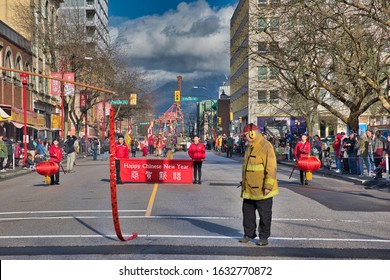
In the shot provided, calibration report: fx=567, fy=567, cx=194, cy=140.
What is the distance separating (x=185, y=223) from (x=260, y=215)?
268 cm

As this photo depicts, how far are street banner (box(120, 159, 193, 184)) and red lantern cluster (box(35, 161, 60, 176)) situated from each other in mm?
2364

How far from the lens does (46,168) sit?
61.3ft

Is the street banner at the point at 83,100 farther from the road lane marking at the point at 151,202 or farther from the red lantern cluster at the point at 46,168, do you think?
the road lane marking at the point at 151,202

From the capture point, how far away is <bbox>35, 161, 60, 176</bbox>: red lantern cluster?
1860 cm

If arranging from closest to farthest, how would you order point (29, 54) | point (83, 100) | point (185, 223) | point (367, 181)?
point (185, 223), point (367, 181), point (29, 54), point (83, 100)

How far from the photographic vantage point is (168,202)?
14.4 metres

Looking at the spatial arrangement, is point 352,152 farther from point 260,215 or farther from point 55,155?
point 260,215

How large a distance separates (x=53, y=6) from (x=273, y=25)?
140 feet

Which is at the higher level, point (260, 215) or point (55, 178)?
point (260, 215)

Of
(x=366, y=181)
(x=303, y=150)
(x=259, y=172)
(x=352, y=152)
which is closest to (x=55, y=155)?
(x=303, y=150)

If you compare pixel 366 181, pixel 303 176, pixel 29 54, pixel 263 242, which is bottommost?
pixel 366 181

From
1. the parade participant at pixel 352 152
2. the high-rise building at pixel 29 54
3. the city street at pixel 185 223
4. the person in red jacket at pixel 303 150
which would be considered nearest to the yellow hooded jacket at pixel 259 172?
the city street at pixel 185 223

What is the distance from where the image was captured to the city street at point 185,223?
8.00 m

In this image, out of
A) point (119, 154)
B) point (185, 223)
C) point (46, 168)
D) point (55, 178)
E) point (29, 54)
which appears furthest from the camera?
point (29, 54)
